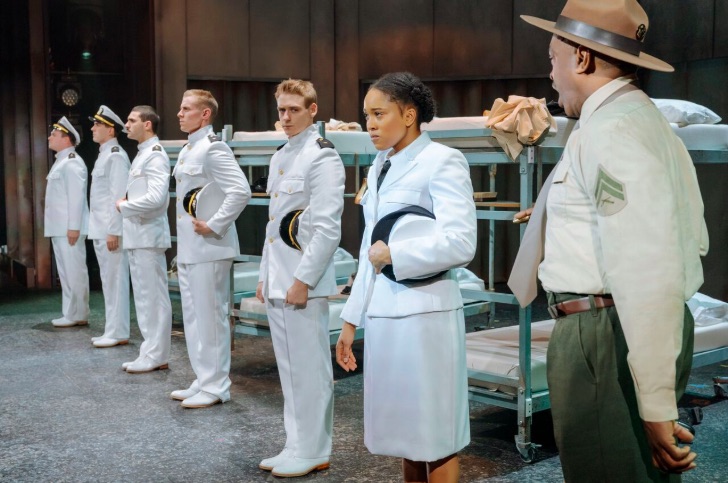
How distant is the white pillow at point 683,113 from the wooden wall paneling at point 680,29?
3.79 meters

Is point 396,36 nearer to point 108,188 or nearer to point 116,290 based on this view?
point 108,188

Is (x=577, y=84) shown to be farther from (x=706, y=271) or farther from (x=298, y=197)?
(x=706, y=271)

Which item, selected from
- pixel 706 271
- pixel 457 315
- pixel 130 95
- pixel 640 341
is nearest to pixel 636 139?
pixel 640 341

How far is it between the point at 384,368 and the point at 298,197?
46.9 inches

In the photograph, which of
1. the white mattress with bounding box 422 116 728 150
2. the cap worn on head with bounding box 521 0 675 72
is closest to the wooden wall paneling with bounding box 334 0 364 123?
the white mattress with bounding box 422 116 728 150

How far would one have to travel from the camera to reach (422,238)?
2.46 m

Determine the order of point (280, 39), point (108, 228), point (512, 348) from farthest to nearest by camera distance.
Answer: point (280, 39) < point (108, 228) < point (512, 348)

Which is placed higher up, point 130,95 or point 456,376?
point 130,95

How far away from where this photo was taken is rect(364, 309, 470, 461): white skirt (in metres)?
2.52

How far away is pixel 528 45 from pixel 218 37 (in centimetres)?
345

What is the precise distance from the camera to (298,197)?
3.56 m

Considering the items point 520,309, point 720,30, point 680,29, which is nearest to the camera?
point 520,309

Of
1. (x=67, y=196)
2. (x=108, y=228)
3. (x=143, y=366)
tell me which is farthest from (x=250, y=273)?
(x=67, y=196)

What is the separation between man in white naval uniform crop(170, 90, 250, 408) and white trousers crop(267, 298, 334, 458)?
3.59 feet
